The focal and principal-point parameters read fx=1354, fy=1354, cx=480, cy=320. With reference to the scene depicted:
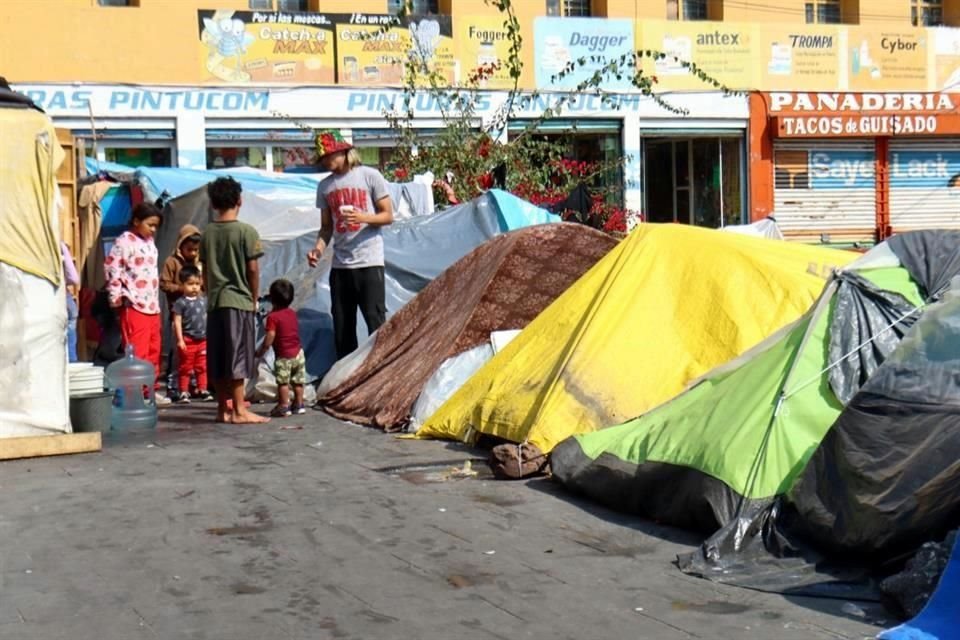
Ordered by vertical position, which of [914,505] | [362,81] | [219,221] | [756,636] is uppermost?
[362,81]

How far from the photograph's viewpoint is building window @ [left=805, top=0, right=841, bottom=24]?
25.0 meters

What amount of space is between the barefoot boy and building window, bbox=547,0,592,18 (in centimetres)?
1409

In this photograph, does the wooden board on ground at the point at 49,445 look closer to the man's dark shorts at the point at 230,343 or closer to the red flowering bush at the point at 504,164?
the man's dark shorts at the point at 230,343

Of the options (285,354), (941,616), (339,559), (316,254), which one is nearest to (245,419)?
(285,354)

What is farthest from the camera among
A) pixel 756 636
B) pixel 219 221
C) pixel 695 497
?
pixel 219 221

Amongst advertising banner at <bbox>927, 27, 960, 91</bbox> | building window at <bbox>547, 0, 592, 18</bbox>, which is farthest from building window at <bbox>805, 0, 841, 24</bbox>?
building window at <bbox>547, 0, 592, 18</bbox>

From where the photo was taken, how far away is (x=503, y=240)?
9688 mm

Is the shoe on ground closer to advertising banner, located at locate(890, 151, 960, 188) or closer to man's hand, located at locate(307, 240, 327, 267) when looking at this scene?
man's hand, located at locate(307, 240, 327, 267)

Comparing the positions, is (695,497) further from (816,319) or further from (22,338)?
(22,338)

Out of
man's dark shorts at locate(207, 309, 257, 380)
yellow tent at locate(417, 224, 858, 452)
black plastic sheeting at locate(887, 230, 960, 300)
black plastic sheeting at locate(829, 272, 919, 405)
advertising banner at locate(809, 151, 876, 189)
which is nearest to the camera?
black plastic sheeting at locate(829, 272, 919, 405)

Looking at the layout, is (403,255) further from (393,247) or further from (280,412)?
(280,412)

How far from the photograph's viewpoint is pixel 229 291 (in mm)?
9211

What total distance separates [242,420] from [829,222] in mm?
17956

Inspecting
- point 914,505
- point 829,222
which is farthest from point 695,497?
point 829,222
